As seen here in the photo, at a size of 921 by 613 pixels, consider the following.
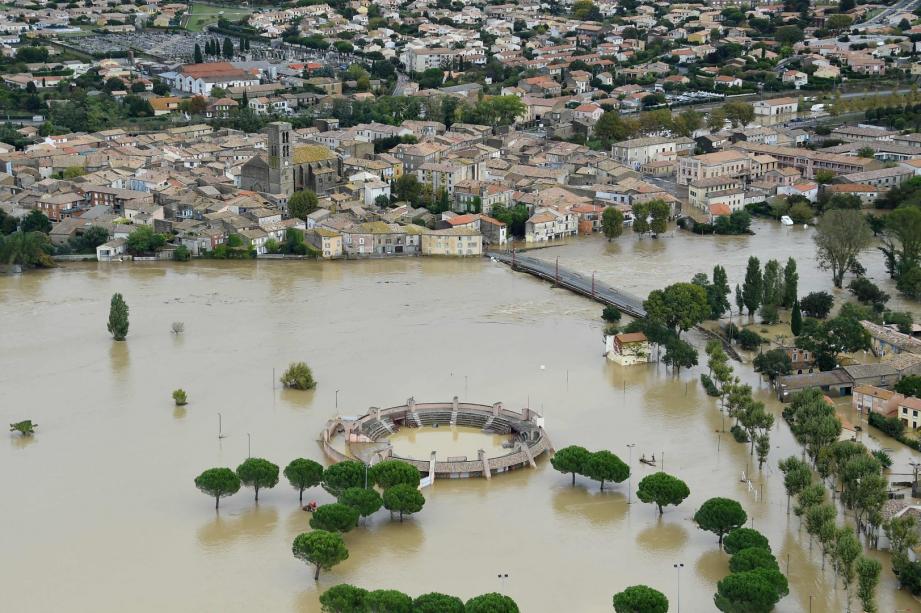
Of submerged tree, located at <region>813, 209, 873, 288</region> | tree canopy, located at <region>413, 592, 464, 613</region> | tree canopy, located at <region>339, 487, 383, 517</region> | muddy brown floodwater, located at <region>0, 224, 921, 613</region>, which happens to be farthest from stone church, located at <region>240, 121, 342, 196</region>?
tree canopy, located at <region>413, 592, 464, 613</region>

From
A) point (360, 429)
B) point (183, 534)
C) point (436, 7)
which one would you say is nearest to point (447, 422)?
point (360, 429)

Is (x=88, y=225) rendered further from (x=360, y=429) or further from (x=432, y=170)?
(x=360, y=429)

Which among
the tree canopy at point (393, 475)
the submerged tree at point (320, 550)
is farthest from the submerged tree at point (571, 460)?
the submerged tree at point (320, 550)

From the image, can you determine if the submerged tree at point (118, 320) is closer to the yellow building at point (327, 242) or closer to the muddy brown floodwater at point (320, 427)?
the muddy brown floodwater at point (320, 427)

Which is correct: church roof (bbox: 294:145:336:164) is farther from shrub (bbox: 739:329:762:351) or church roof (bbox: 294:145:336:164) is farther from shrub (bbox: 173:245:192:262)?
shrub (bbox: 739:329:762:351)

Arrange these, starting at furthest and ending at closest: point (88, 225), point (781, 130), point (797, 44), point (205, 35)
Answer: point (205, 35), point (797, 44), point (781, 130), point (88, 225)

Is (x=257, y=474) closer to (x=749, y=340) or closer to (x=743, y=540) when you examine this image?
(x=743, y=540)
